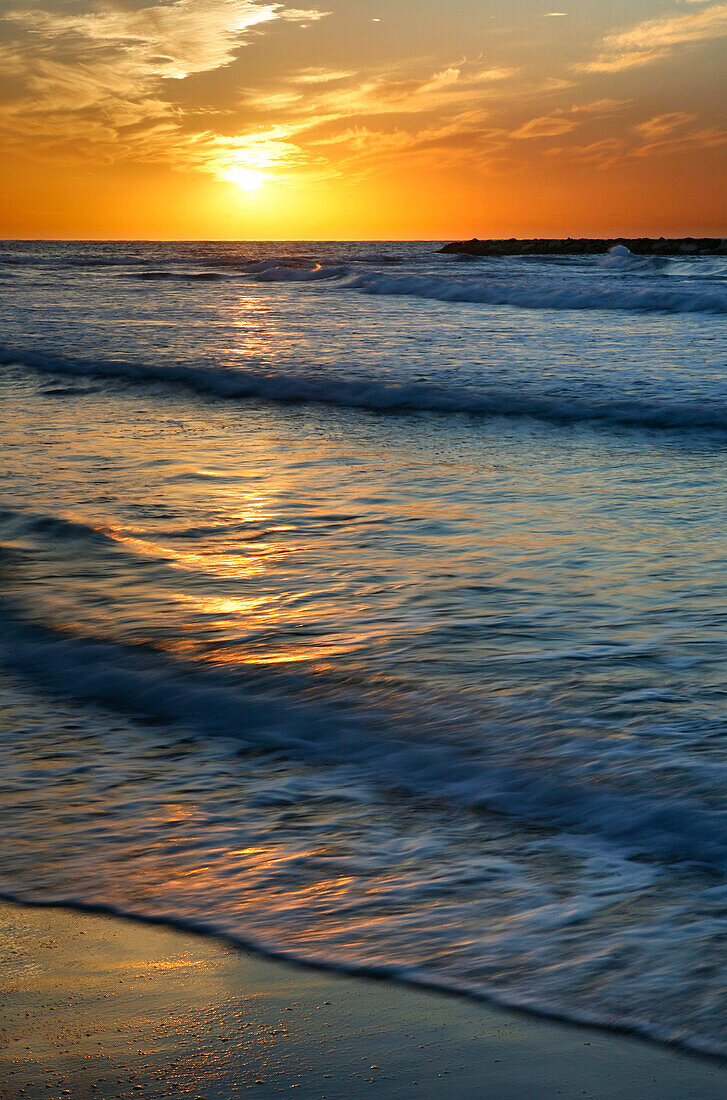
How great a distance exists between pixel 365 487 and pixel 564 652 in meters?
3.30

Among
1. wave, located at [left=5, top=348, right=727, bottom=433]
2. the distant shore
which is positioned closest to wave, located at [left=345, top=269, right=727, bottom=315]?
wave, located at [left=5, top=348, right=727, bottom=433]

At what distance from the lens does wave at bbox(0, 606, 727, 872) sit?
2.67 meters

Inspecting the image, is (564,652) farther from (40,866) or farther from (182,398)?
(182,398)

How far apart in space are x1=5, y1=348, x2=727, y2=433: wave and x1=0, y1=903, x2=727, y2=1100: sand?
815 centimetres

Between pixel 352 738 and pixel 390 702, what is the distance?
0.80ft

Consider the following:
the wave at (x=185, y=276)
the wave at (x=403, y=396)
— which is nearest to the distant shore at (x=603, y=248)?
the wave at (x=185, y=276)

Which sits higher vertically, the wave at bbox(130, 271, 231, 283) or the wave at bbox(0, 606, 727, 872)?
the wave at bbox(130, 271, 231, 283)

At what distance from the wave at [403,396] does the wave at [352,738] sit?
6.81 m

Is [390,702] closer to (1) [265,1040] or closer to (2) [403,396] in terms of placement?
(1) [265,1040]

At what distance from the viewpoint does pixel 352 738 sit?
323 cm

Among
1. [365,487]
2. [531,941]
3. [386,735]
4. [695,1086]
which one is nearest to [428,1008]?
[531,941]

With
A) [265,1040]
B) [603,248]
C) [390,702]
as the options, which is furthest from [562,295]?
[603,248]

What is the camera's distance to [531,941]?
7.14 ft

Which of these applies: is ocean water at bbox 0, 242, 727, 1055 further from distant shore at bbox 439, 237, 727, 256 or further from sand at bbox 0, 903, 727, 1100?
distant shore at bbox 439, 237, 727, 256
